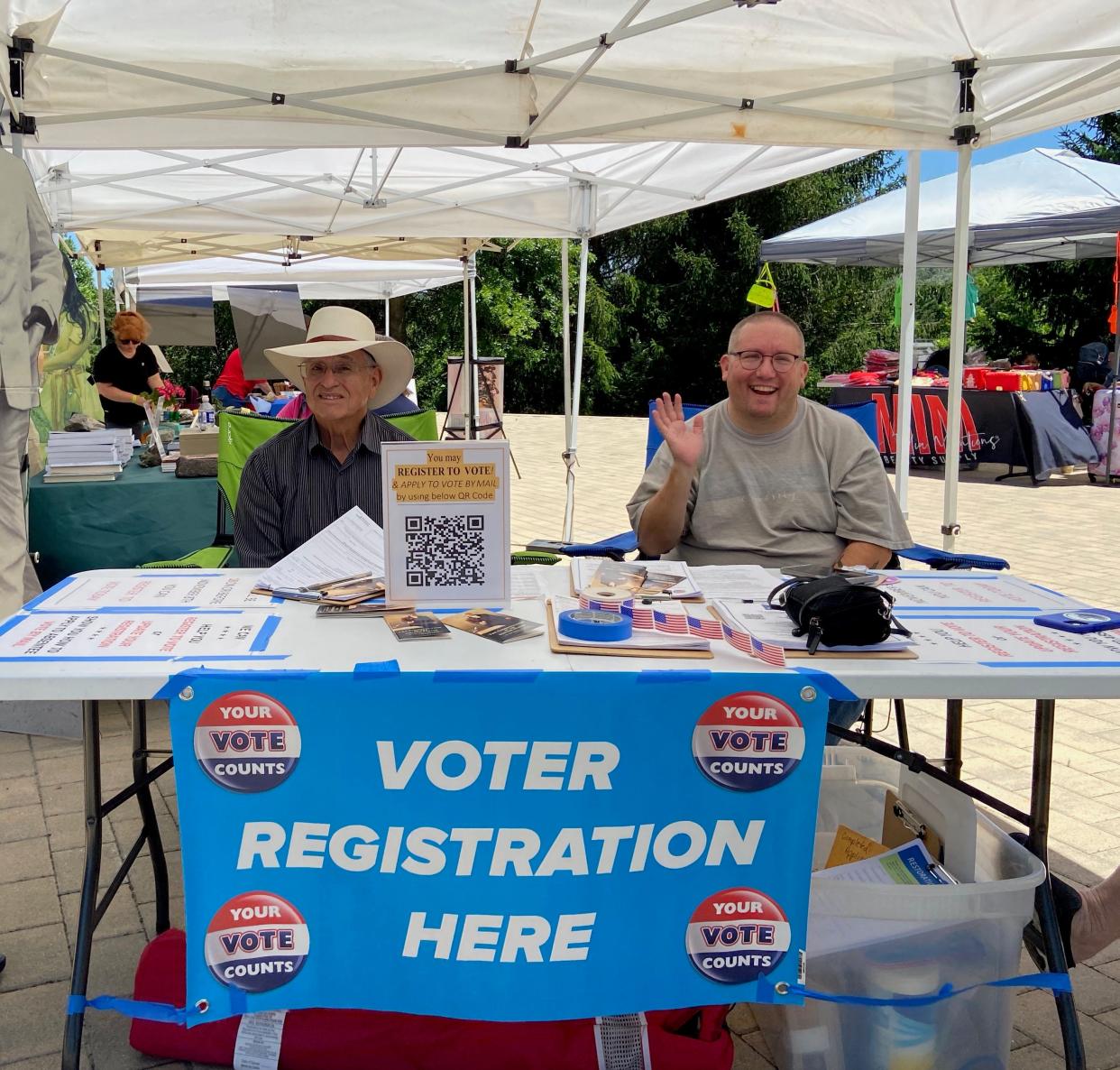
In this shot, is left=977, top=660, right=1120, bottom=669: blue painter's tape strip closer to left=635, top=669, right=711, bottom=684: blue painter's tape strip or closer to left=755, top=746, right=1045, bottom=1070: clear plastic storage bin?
left=755, top=746, right=1045, bottom=1070: clear plastic storage bin

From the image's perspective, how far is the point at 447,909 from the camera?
1623mm

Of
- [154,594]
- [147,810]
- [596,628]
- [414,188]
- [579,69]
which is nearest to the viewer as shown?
[596,628]

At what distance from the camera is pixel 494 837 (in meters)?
1.61

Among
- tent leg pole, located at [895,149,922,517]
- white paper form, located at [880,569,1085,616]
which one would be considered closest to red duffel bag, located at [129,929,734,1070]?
white paper form, located at [880,569,1085,616]

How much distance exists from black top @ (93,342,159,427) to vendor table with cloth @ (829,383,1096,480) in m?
6.35

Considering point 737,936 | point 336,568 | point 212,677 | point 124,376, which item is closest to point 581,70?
point 336,568

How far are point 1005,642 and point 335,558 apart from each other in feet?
4.26

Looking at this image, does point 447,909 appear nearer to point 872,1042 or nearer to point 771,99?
point 872,1042

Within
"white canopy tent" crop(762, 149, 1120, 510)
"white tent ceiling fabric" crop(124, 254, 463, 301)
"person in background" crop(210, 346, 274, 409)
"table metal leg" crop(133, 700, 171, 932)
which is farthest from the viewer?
"white tent ceiling fabric" crop(124, 254, 463, 301)

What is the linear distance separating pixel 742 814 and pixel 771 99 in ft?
9.17

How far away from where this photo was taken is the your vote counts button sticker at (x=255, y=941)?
5.32 ft

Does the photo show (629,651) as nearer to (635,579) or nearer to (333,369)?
(635,579)

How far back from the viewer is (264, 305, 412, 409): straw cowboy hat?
2.93 m

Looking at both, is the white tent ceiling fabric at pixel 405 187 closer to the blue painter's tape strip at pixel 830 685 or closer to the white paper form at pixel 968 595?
the white paper form at pixel 968 595
